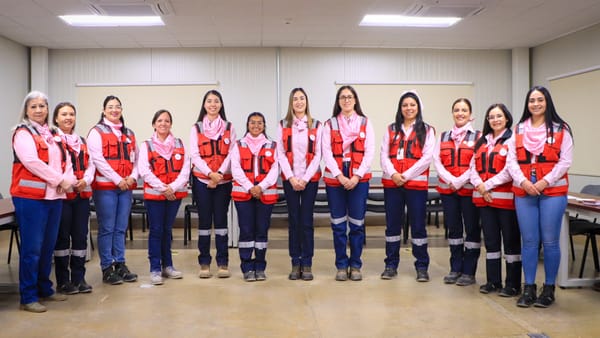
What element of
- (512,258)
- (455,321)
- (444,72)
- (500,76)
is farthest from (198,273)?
(500,76)

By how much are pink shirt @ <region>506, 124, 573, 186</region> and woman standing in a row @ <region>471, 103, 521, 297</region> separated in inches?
4.0

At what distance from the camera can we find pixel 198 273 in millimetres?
4555

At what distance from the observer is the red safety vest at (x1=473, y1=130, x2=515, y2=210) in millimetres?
3625

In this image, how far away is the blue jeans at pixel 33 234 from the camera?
3.37 m

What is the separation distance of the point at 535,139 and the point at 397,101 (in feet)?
16.1

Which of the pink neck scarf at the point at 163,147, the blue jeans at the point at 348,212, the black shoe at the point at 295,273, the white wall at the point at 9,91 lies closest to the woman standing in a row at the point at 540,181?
the blue jeans at the point at 348,212

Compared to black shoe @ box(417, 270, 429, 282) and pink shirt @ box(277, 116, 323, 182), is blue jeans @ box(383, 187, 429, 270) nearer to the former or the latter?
black shoe @ box(417, 270, 429, 282)

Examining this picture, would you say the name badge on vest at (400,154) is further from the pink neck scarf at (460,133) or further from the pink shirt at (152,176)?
the pink shirt at (152,176)

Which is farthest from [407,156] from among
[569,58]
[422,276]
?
[569,58]

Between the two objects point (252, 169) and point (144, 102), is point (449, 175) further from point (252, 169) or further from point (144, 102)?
point (144, 102)

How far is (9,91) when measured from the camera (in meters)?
7.36

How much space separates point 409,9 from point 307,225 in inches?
129

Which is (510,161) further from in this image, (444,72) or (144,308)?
(444,72)

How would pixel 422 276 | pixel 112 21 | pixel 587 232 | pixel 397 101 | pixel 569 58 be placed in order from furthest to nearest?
pixel 397 101 < pixel 569 58 < pixel 112 21 < pixel 587 232 < pixel 422 276
